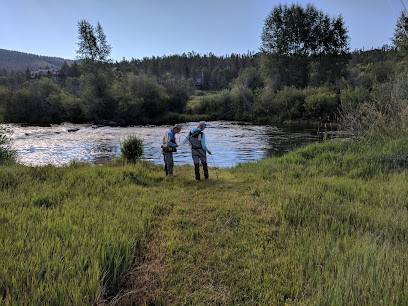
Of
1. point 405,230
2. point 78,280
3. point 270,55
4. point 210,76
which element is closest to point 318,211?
point 405,230

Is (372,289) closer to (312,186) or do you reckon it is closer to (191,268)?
(191,268)

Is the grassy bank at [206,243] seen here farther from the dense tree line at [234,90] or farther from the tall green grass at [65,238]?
the dense tree line at [234,90]

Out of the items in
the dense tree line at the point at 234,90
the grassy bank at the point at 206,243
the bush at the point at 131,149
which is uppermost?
the dense tree line at the point at 234,90

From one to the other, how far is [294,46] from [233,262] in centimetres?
5510

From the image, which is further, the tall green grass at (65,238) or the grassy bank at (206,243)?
the grassy bank at (206,243)

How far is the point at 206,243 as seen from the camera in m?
4.08

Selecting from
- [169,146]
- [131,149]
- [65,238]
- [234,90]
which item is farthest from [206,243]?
[234,90]

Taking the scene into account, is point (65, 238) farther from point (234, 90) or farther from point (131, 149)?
point (234, 90)

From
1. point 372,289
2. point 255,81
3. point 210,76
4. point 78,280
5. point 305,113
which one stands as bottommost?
point 372,289

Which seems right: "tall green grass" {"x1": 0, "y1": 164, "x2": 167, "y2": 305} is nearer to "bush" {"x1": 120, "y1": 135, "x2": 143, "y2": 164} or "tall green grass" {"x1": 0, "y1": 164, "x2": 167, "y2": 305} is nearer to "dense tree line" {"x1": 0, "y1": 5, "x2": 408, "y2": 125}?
"bush" {"x1": 120, "y1": 135, "x2": 143, "y2": 164}

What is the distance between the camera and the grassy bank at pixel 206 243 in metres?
2.65

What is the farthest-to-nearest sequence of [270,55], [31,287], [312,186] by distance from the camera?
[270,55] → [312,186] → [31,287]

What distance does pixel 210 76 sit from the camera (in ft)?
439

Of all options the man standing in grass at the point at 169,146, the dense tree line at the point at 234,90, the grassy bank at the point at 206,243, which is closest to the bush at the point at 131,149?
the man standing in grass at the point at 169,146
